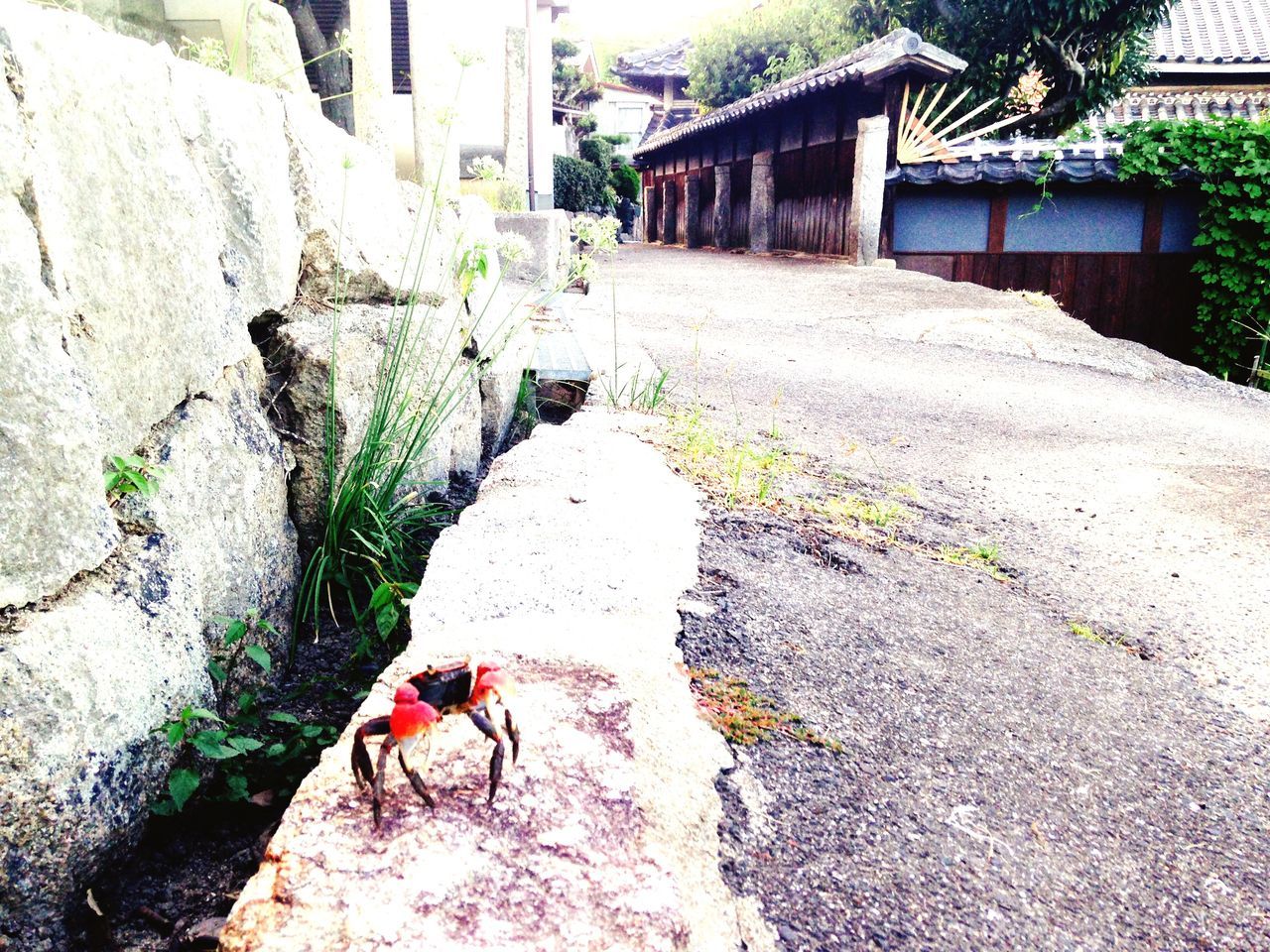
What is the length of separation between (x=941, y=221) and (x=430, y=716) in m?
11.0

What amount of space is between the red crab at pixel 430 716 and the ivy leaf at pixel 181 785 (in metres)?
0.52

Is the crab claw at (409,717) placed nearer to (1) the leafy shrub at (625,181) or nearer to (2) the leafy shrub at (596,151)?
(2) the leafy shrub at (596,151)

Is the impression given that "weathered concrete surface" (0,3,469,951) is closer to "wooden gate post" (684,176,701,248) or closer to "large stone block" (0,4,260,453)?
"large stone block" (0,4,260,453)

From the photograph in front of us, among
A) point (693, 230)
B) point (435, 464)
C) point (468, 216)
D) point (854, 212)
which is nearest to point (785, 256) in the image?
point (854, 212)

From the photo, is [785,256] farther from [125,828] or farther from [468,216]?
[125,828]

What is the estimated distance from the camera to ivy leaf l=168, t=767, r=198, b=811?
161cm

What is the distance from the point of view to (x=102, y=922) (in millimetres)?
1489

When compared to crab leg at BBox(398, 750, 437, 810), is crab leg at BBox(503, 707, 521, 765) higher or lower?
higher

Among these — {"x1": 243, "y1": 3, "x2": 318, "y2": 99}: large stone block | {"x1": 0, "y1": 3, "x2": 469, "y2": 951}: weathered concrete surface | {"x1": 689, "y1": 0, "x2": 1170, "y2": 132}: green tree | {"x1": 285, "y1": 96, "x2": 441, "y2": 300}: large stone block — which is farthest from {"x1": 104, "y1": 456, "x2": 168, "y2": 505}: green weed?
{"x1": 689, "y1": 0, "x2": 1170, "y2": 132}: green tree

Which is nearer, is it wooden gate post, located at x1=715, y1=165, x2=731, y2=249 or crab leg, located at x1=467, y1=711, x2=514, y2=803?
crab leg, located at x1=467, y1=711, x2=514, y2=803

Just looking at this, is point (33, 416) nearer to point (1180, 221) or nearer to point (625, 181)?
point (1180, 221)

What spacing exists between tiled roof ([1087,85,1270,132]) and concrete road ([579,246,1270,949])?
11.0 m

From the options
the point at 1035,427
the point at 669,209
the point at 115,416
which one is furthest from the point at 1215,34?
the point at 115,416

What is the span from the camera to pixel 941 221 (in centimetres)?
1105
